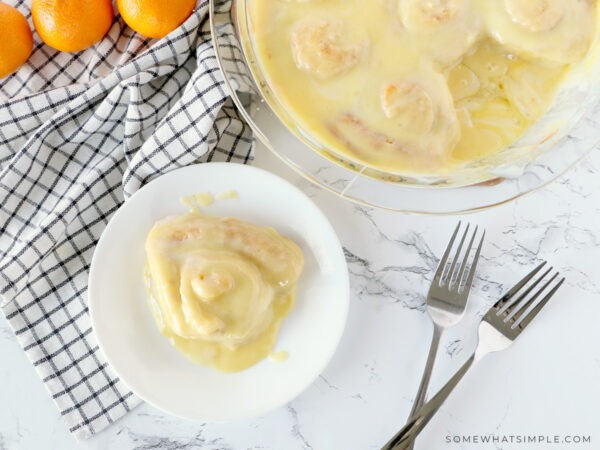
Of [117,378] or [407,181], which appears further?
[117,378]

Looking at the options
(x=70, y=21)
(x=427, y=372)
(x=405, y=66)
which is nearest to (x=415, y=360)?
(x=427, y=372)

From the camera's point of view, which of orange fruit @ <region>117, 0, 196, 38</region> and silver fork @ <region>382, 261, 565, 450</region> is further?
silver fork @ <region>382, 261, 565, 450</region>

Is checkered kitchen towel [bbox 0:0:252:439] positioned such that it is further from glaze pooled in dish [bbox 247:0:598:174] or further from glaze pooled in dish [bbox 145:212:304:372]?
glaze pooled in dish [bbox 247:0:598:174]

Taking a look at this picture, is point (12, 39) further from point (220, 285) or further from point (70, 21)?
point (220, 285)

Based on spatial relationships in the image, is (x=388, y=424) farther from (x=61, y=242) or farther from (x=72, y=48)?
(x=72, y=48)

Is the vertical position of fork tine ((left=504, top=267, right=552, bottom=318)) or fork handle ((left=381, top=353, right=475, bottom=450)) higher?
fork tine ((left=504, top=267, right=552, bottom=318))

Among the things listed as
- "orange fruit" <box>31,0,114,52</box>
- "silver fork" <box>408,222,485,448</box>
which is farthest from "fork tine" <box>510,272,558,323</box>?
"orange fruit" <box>31,0,114,52</box>

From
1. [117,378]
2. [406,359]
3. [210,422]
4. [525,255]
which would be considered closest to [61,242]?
[117,378]
